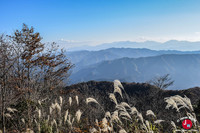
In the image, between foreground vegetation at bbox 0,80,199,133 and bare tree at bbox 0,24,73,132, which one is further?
bare tree at bbox 0,24,73,132

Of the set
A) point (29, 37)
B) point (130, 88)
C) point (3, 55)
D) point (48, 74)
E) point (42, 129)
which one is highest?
point (29, 37)

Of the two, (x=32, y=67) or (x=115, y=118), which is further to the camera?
(x=32, y=67)

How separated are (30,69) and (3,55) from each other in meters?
5.13

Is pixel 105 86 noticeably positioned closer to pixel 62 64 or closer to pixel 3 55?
pixel 62 64

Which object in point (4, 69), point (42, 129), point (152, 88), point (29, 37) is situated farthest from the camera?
point (152, 88)

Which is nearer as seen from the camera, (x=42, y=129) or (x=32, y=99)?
(x=42, y=129)

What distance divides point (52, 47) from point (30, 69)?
3.28m

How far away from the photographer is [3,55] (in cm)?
697

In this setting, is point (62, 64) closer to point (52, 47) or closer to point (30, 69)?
point (52, 47)

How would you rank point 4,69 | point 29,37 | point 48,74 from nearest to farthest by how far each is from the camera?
1. point 4,69
2. point 29,37
3. point 48,74

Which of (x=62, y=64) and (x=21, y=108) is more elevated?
(x=62, y=64)

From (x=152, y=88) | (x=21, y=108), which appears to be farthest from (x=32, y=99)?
(x=152, y=88)

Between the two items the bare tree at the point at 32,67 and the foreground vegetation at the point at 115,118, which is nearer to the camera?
the foreground vegetation at the point at 115,118

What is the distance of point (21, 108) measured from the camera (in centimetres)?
1067
